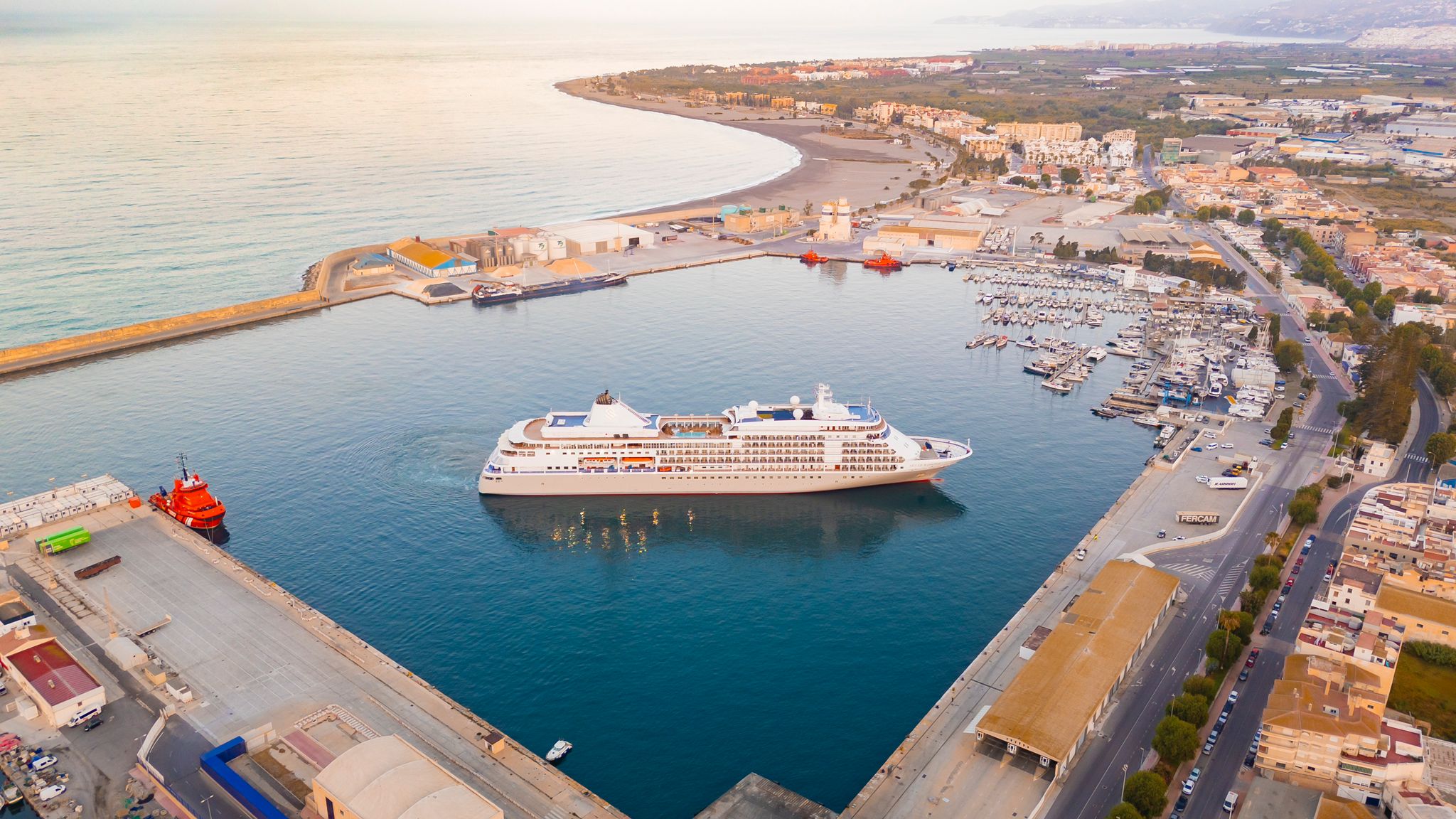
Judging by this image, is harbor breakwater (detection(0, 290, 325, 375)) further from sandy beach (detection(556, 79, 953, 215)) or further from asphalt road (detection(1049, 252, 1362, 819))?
asphalt road (detection(1049, 252, 1362, 819))

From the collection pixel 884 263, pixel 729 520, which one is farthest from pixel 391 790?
pixel 884 263

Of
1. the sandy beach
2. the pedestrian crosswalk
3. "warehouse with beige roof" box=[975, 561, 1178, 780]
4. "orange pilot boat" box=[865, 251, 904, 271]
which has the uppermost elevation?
the sandy beach

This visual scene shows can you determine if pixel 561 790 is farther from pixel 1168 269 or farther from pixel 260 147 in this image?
pixel 260 147

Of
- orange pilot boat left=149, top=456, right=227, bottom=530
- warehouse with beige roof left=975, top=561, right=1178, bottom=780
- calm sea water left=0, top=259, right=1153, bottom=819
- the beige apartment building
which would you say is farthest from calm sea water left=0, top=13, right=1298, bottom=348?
warehouse with beige roof left=975, top=561, right=1178, bottom=780

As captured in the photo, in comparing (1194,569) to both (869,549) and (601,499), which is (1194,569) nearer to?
(869,549)

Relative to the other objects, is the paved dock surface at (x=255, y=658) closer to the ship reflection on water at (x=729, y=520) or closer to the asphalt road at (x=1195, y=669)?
the ship reflection on water at (x=729, y=520)

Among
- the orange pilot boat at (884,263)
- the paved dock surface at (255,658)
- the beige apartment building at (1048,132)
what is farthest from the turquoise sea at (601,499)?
the beige apartment building at (1048,132)

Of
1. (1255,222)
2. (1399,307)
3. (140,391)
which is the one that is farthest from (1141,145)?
(140,391)
